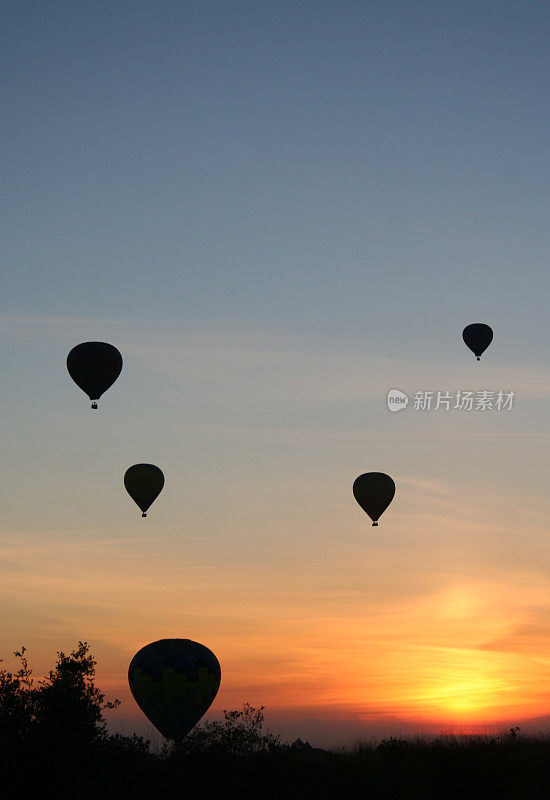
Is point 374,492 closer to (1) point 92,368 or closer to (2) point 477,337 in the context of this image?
(2) point 477,337

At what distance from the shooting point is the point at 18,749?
154ft

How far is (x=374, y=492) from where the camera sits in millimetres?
67812

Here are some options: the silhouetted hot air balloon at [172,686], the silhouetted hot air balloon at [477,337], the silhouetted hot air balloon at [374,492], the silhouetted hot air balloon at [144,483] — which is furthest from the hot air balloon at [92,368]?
the silhouetted hot air balloon at [477,337]

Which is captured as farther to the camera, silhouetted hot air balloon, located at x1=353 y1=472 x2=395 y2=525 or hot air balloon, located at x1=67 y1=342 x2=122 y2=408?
silhouetted hot air balloon, located at x1=353 y1=472 x2=395 y2=525

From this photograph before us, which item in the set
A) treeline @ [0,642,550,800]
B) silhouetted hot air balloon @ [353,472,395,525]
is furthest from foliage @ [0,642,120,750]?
silhouetted hot air balloon @ [353,472,395,525]

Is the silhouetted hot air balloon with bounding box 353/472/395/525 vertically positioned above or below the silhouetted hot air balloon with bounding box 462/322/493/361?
below

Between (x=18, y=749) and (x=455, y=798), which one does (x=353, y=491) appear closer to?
(x=455, y=798)

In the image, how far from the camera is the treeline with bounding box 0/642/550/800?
4675cm

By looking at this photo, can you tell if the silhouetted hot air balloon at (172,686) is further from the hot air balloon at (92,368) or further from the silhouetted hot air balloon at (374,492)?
the silhouetted hot air balloon at (374,492)

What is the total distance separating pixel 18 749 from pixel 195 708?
12.2 metres

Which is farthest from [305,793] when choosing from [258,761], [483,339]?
[483,339]

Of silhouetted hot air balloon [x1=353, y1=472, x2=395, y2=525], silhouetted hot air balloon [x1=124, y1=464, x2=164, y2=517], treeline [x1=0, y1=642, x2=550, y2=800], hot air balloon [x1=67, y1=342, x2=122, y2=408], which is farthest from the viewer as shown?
silhouetted hot air balloon [x1=353, y1=472, x2=395, y2=525]

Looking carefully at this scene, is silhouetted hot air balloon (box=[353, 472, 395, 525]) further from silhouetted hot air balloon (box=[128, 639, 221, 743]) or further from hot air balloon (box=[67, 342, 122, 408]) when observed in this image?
hot air balloon (box=[67, 342, 122, 408])

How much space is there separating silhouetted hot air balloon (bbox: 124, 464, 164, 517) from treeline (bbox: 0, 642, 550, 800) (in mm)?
14771
